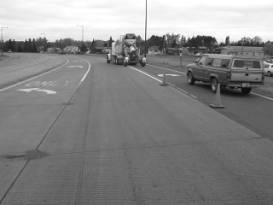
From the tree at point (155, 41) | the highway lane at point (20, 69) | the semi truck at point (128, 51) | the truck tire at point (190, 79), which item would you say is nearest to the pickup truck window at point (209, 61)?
the truck tire at point (190, 79)

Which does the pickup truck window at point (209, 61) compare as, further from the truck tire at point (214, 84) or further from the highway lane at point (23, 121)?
the highway lane at point (23, 121)

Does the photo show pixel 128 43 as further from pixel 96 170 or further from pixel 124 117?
pixel 96 170

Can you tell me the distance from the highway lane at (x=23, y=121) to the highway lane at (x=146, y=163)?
17cm

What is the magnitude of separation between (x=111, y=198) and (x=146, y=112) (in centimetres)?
751

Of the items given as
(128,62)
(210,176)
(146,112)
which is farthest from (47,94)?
(128,62)

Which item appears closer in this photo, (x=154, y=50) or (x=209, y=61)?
(x=209, y=61)

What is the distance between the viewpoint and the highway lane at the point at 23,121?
6.95 metres

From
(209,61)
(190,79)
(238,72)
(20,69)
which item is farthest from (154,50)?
(238,72)

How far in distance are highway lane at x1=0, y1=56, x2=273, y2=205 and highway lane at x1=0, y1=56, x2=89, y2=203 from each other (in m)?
0.17

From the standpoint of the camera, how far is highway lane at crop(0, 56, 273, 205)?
5430mm

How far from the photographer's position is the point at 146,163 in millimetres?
6977

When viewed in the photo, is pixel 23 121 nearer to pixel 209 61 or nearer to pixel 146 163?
pixel 146 163

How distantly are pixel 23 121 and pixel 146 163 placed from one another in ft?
17.0

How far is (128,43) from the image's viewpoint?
4881cm
